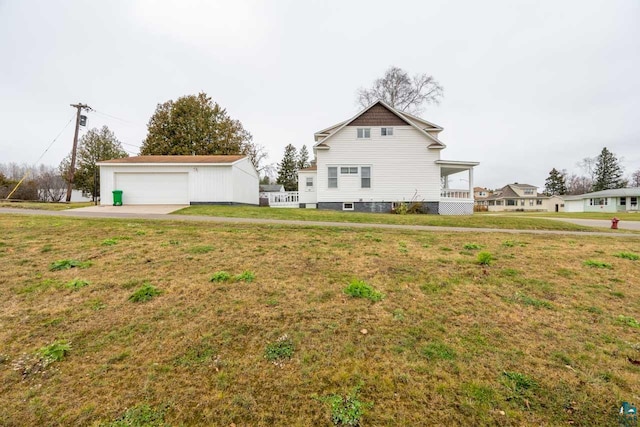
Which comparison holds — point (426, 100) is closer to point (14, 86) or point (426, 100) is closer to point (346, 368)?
point (346, 368)

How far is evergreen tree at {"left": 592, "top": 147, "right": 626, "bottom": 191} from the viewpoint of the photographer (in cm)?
6066

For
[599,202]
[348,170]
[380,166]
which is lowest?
[599,202]

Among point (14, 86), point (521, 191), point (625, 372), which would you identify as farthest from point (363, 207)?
point (521, 191)

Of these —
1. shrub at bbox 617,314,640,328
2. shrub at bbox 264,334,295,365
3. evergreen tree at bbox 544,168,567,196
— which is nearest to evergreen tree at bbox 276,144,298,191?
shrub at bbox 617,314,640,328

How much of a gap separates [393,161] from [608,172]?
245ft

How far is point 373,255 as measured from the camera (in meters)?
5.95

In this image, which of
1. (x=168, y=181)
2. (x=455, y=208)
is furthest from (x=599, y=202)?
(x=168, y=181)

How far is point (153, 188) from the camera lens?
18.0 m

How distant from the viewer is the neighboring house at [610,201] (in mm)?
42719

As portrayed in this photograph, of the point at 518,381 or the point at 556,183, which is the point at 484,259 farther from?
the point at 556,183

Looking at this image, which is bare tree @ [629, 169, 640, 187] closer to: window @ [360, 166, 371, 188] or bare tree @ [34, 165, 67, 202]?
window @ [360, 166, 371, 188]

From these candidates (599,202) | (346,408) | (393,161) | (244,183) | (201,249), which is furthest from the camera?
(599,202)

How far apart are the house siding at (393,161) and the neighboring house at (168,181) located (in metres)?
6.87

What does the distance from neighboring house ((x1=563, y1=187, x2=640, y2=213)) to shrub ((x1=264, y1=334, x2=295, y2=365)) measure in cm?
6270
